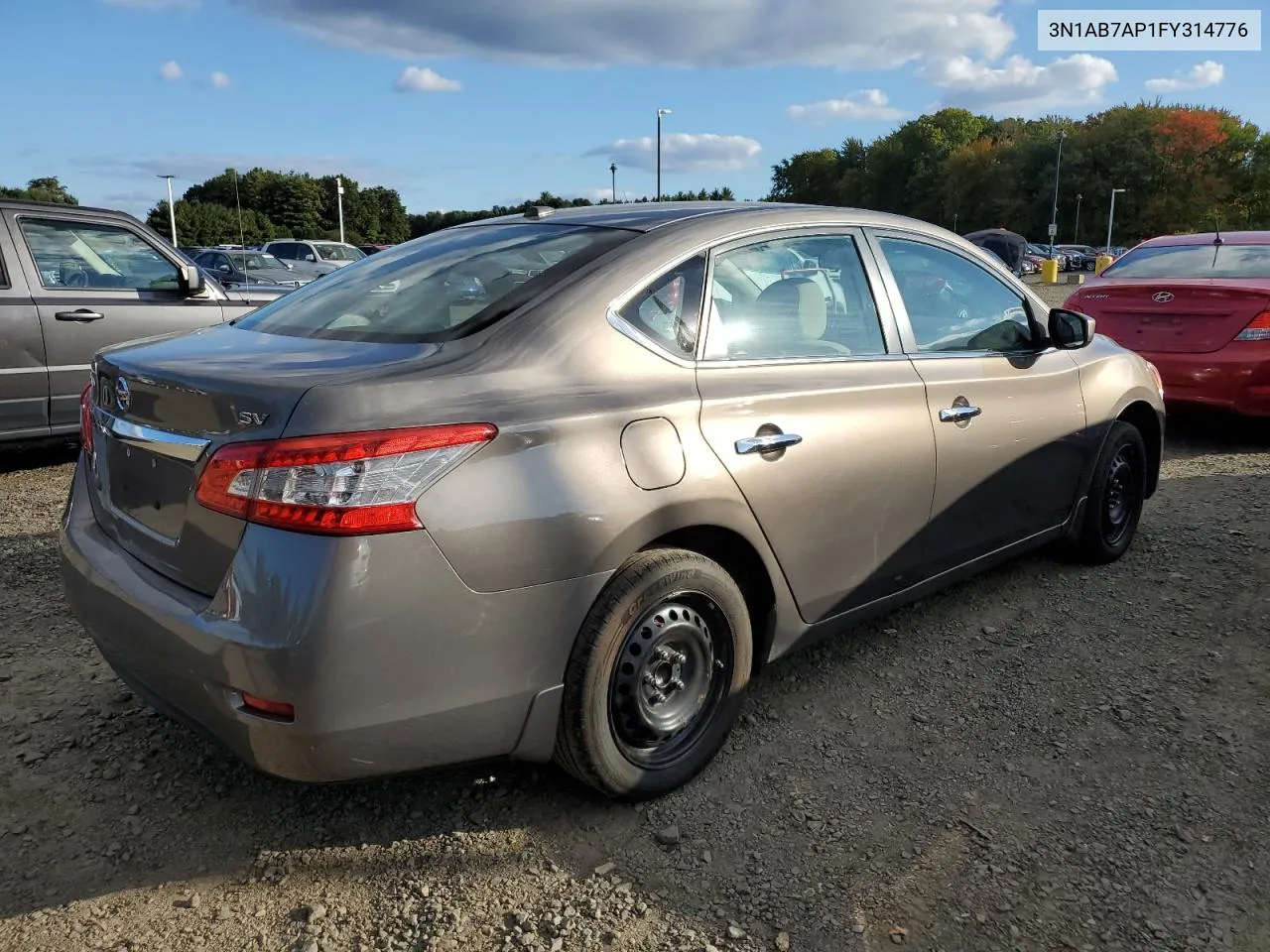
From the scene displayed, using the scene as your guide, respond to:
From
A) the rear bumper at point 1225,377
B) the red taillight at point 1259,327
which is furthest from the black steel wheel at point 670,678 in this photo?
the red taillight at point 1259,327

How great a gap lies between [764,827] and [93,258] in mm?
5857

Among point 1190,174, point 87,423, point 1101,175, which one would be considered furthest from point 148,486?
point 1101,175

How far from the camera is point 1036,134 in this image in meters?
90.1

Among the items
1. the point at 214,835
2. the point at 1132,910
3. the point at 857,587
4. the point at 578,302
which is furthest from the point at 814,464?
the point at 214,835

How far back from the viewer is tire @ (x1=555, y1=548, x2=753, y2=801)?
2422 millimetres

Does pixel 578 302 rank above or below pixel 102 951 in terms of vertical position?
above

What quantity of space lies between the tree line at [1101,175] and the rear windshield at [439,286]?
73.7 meters

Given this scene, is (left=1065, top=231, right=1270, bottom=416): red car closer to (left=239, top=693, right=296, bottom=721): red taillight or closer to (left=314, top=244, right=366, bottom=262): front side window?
(left=239, top=693, right=296, bottom=721): red taillight

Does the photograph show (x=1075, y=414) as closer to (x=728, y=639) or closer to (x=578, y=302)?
(x=728, y=639)

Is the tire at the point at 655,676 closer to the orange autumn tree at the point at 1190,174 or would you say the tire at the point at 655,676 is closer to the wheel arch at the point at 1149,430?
the wheel arch at the point at 1149,430

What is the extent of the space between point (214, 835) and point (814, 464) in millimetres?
→ 1920

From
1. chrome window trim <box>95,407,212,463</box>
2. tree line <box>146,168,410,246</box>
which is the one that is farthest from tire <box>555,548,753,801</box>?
tree line <box>146,168,410,246</box>

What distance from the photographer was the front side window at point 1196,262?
7.17 meters

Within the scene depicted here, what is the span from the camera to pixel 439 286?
2.84 meters
